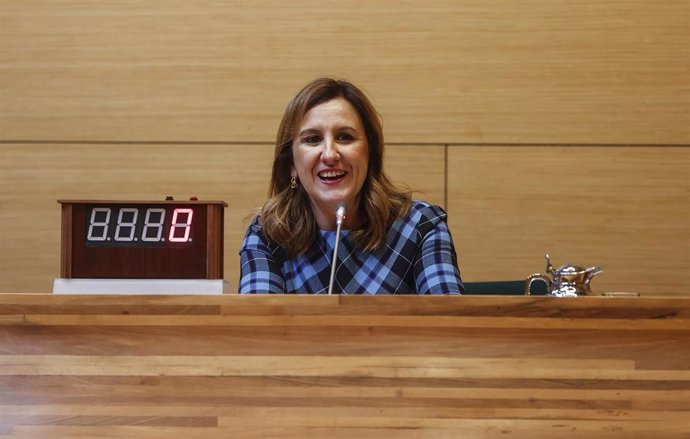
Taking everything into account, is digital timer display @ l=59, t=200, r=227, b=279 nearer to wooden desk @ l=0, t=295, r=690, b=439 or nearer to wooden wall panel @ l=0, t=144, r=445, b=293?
wooden desk @ l=0, t=295, r=690, b=439

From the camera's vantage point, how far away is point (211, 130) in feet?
12.0

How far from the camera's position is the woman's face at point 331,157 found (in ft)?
7.61

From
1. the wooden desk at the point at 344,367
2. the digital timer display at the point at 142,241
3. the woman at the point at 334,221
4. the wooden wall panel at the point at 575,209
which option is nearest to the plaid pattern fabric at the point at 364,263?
the woman at the point at 334,221

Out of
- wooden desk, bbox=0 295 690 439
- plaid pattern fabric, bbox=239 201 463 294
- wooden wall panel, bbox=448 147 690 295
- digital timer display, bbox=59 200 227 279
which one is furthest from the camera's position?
wooden wall panel, bbox=448 147 690 295

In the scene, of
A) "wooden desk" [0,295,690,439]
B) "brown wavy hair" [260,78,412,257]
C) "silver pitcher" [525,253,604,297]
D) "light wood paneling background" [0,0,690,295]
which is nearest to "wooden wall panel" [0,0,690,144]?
"light wood paneling background" [0,0,690,295]

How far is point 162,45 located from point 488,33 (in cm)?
120

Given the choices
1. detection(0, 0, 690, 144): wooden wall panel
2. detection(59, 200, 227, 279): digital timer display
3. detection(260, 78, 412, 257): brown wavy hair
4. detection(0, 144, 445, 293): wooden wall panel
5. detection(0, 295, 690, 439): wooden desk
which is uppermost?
detection(0, 0, 690, 144): wooden wall panel

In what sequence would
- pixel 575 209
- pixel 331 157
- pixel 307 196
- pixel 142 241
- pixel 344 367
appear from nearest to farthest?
pixel 344 367 → pixel 142 241 → pixel 331 157 → pixel 307 196 → pixel 575 209

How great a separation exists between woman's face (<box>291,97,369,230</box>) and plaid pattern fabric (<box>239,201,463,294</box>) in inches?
3.4

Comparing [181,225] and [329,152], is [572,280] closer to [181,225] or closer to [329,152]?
[329,152]

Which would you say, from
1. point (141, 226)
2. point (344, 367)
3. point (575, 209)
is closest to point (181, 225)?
point (141, 226)

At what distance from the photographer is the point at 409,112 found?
363 cm

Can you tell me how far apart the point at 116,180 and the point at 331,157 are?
157 cm

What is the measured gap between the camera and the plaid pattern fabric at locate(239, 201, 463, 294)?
229 cm
